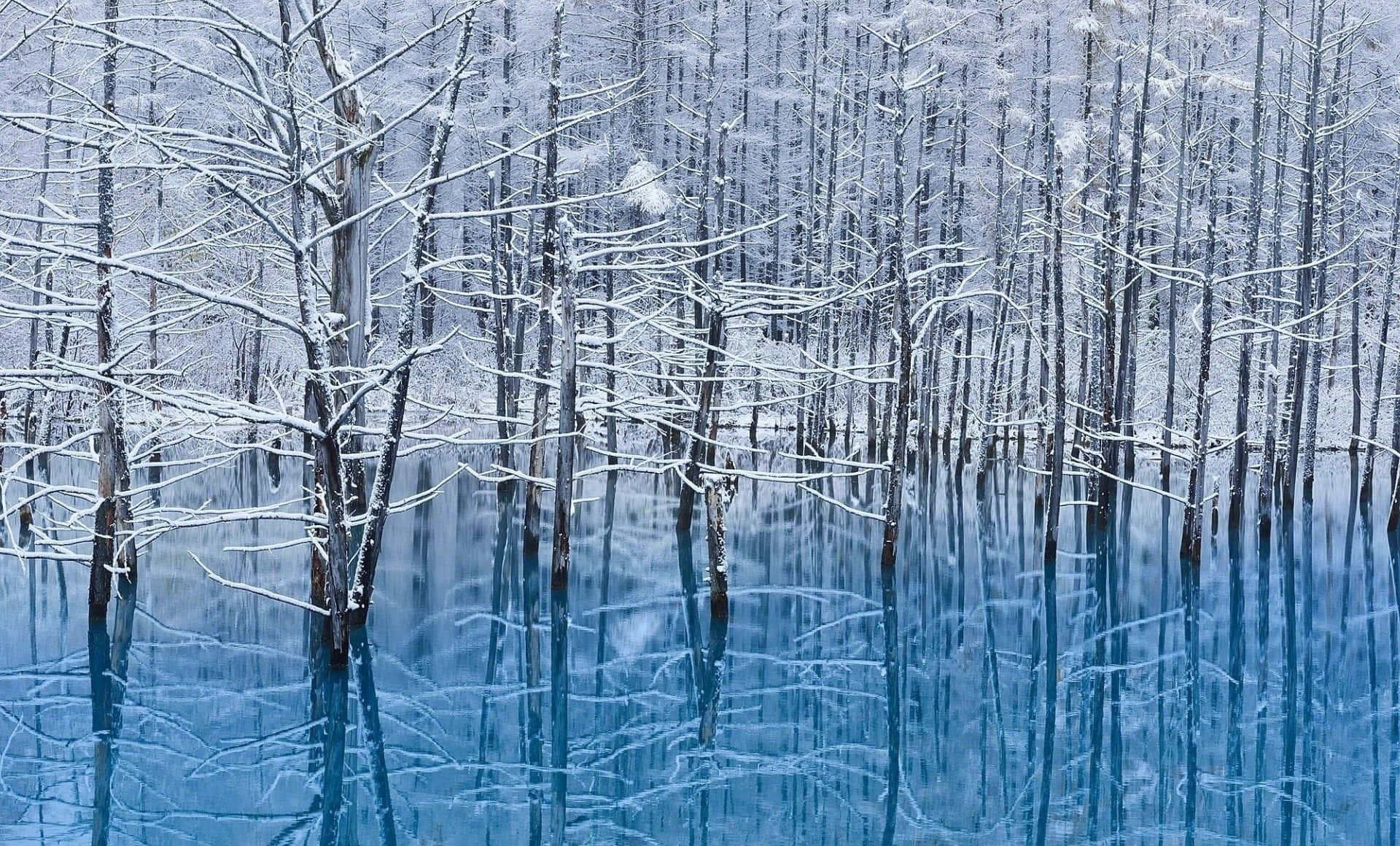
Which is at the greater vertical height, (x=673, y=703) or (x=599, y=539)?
(x=599, y=539)

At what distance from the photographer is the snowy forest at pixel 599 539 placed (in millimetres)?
8672

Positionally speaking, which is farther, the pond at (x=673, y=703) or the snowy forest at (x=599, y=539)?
the snowy forest at (x=599, y=539)

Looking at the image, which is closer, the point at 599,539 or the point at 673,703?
the point at 673,703

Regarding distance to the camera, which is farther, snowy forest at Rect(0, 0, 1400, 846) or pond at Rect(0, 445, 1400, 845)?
snowy forest at Rect(0, 0, 1400, 846)

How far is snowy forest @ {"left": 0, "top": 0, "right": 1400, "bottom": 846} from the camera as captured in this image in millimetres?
8672

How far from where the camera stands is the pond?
26.5 feet

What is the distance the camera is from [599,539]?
777 inches

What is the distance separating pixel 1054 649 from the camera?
13.1 meters

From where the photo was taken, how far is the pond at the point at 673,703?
8.09 m

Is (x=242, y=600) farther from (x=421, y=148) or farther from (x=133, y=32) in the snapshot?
(x=421, y=148)

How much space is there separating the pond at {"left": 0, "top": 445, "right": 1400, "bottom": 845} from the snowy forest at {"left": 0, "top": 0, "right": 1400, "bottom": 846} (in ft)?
0.18

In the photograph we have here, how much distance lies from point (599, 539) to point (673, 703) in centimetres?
902

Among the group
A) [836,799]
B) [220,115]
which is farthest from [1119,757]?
[220,115]

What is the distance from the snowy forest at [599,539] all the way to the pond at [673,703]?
5 cm
